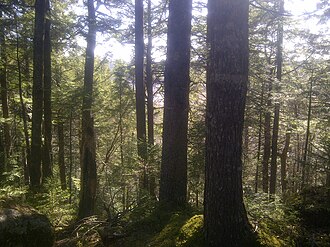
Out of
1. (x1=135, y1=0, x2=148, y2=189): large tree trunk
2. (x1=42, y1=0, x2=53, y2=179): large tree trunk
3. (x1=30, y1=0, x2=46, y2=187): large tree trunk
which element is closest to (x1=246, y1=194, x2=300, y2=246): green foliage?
(x1=135, y1=0, x2=148, y2=189): large tree trunk

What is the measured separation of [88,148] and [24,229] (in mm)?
4829

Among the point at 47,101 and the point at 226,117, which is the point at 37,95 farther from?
the point at 226,117

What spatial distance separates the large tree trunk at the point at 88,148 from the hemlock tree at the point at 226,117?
264 inches

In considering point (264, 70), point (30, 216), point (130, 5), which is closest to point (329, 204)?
point (30, 216)

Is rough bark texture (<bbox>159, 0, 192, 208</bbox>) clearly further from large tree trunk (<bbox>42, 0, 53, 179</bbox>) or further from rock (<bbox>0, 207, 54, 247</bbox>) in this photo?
large tree trunk (<bbox>42, 0, 53, 179</bbox>)

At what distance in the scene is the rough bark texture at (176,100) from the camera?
5.91 meters

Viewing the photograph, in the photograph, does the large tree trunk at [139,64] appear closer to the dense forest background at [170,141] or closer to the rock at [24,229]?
the dense forest background at [170,141]

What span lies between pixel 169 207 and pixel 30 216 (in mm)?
2601

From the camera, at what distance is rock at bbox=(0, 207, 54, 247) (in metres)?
5.12

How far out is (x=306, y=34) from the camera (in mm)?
14578

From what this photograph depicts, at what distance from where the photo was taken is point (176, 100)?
5.93 m

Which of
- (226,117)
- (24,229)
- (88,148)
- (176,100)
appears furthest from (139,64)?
(226,117)

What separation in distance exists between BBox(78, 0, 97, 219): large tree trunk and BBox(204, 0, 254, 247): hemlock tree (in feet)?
22.0

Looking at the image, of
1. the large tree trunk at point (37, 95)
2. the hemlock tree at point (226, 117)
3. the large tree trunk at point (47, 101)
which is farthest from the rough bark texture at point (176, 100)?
the large tree trunk at point (47, 101)
